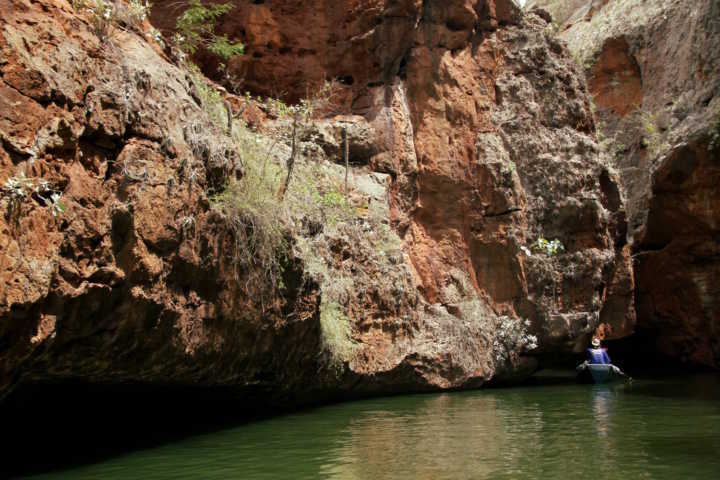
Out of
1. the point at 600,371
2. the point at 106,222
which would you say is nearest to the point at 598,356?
the point at 600,371

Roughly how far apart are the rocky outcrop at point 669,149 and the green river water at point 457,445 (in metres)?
8.12

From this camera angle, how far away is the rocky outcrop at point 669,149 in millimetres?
16516

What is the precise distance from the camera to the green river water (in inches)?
204

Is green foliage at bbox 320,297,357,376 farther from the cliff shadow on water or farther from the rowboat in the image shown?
the rowboat

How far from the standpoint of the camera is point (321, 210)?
10.5 m

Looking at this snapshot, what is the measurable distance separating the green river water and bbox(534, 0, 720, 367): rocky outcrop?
26.6 ft

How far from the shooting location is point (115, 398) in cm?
735

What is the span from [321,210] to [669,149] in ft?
36.4

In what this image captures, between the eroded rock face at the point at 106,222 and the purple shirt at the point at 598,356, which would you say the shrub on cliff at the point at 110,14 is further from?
the purple shirt at the point at 598,356

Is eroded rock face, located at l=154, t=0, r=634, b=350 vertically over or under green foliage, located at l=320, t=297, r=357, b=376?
over

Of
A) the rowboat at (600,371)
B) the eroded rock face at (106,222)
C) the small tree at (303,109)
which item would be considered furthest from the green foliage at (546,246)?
the eroded rock face at (106,222)

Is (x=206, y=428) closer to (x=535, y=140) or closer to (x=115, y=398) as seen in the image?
(x=115, y=398)

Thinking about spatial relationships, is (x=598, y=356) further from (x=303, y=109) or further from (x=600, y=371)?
(x=303, y=109)

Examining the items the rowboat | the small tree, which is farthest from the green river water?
the small tree
